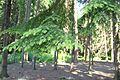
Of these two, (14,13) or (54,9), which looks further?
(14,13)

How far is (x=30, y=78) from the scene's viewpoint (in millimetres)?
15031

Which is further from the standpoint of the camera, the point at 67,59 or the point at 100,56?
the point at 100,56

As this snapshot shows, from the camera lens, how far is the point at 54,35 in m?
6.31

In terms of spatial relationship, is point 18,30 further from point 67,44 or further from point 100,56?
point 100,56

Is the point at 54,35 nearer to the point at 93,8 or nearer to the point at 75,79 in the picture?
the point at 93,8

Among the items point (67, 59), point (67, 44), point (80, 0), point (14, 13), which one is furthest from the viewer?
point (67, 59)

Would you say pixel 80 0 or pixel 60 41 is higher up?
pixel 80 0

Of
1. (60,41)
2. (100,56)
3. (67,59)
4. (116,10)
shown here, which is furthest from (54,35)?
(100,56)

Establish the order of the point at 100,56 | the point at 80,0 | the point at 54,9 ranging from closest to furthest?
the point at 54,9
the point at 80,0
the point at 100,56

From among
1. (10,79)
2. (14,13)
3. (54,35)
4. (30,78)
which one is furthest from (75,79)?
(14,13)

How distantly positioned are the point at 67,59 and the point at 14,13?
1124cm

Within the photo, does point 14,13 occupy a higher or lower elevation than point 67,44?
higher

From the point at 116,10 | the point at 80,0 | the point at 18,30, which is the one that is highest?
the point at 80,0

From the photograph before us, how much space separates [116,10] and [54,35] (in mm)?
2372
